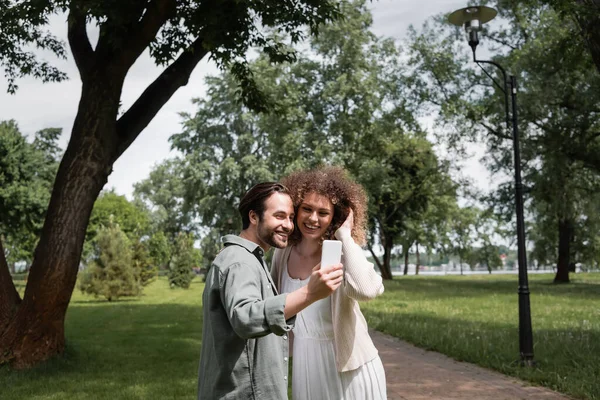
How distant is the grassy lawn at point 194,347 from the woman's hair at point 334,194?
5138 millimetres

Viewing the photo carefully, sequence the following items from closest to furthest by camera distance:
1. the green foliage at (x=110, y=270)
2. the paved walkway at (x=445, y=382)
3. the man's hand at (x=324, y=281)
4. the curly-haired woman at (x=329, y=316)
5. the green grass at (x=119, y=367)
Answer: the man's hand at (x=324, y=281) → the curly-haired woman at (x=329, y=316) → the paved walkway at (x=445, y=382) → the green grass at (x=119, y=367) → the green foliage at (x=110, y=270)

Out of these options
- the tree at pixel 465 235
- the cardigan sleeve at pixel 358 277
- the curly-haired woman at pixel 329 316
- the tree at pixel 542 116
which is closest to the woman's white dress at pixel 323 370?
the curly-haired woman at pixel 329 316

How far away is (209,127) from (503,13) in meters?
19.1

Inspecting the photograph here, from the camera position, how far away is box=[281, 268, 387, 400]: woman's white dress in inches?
119

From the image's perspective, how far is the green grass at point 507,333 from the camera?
8.23 metres

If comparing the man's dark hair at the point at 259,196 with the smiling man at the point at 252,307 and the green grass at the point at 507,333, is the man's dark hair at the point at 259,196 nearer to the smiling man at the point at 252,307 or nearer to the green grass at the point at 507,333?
the smiling man at the point at 252,307

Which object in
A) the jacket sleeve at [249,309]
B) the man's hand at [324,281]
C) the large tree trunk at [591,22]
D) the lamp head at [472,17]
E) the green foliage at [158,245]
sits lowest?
the jacket sleeve at [249,309]

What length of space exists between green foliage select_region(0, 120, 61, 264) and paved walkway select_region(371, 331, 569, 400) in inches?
990

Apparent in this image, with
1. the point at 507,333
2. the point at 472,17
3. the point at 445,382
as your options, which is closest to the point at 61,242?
the point at 445,382

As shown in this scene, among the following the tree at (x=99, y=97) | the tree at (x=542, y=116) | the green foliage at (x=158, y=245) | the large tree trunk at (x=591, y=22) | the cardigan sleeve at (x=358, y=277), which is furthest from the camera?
the green foliage at (x=158, y=245)

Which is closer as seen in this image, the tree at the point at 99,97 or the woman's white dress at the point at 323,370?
the woman's white dress at the point at 323,370

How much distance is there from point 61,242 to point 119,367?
220cm

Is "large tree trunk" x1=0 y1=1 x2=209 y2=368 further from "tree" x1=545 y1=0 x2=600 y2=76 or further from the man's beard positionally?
the man's beard

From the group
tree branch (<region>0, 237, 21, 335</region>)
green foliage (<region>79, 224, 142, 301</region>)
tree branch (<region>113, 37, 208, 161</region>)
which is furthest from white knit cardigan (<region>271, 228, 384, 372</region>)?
green foliage (<region>79, 224, 142, 301</region>)
